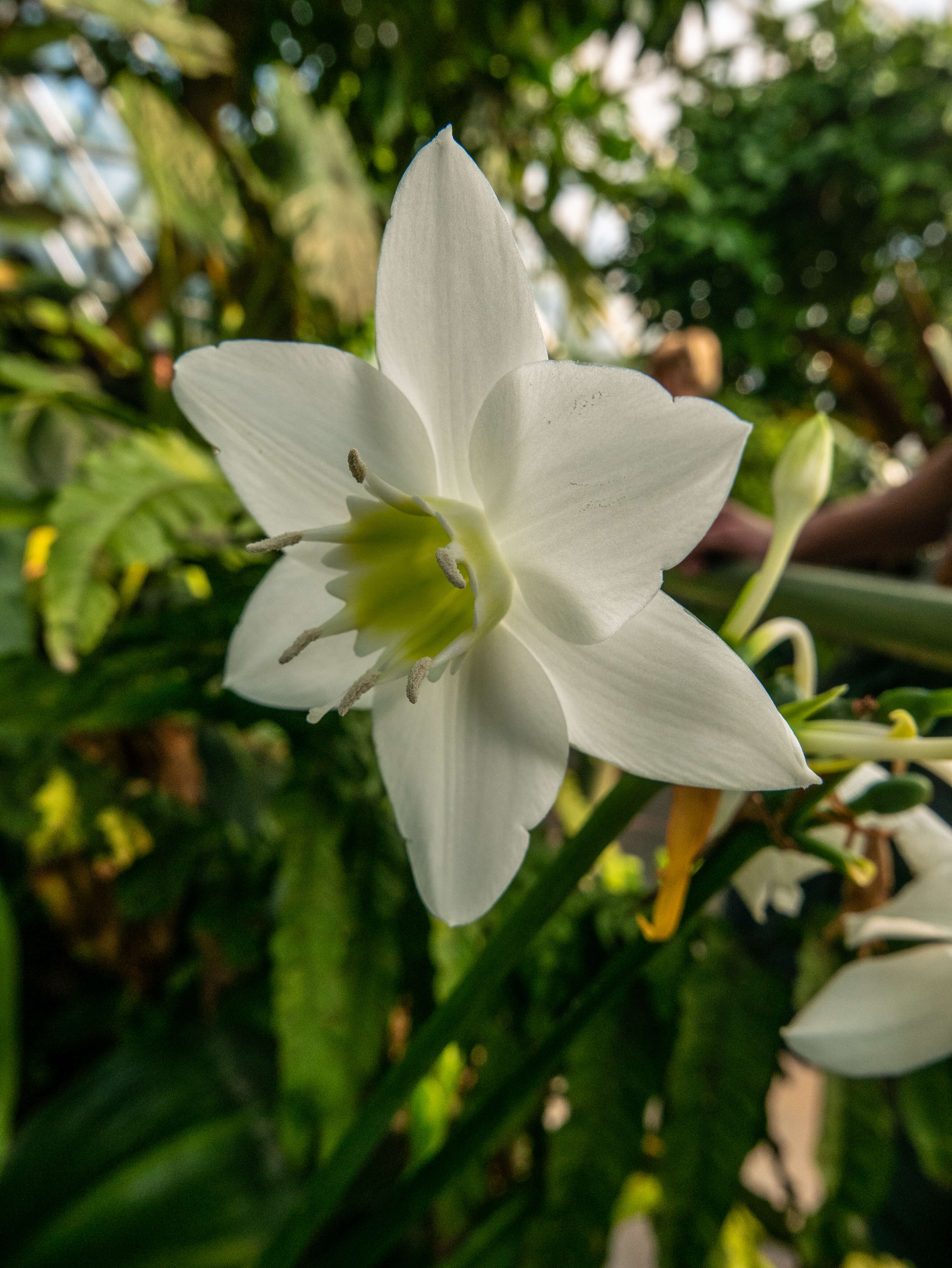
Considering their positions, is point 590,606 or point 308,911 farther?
point 308,911

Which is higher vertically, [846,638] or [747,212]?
[846,638]

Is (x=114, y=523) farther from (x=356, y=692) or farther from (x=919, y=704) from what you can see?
(x=919, y=704)

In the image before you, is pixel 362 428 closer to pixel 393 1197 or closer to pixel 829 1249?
pixel 393 1197

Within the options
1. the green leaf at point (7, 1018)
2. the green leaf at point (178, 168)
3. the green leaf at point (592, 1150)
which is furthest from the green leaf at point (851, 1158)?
the green leaf at point (178, 168)

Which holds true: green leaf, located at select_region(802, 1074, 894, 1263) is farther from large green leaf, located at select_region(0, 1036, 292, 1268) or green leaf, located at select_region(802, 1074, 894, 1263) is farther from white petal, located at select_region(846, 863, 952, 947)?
large green leaf, located at select_region(0, 1036, 292, 1268)

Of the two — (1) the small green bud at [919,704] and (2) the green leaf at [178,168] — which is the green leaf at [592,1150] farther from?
(2) the green leaf at [178,168]

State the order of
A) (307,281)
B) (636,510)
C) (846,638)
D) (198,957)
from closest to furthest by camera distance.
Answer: (636,510), (846,638), (198,957), (307,281)

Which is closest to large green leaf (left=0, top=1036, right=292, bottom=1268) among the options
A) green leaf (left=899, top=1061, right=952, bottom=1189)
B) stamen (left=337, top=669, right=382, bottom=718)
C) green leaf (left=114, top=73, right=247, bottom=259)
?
green leaf (left=899, top=1061, right=952, bottom=1189)

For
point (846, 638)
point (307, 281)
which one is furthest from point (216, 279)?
point (846, 638)
